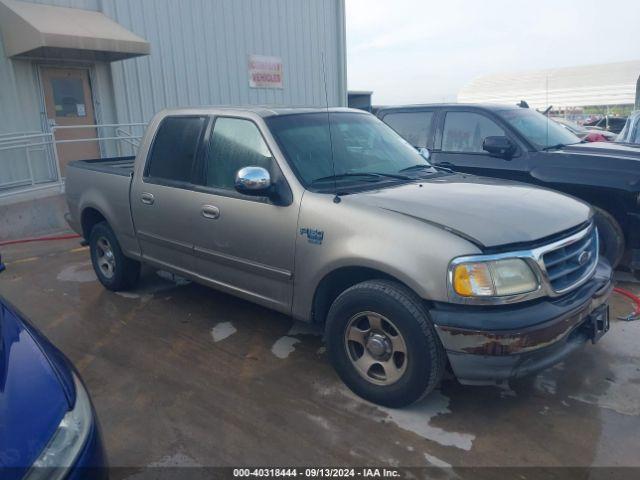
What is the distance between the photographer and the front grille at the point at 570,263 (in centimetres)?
302

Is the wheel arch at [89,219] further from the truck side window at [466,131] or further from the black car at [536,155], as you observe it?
the truck side window at [466,131]

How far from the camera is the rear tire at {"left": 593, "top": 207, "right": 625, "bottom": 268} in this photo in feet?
17.8

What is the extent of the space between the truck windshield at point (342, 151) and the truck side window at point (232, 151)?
0.53 feet

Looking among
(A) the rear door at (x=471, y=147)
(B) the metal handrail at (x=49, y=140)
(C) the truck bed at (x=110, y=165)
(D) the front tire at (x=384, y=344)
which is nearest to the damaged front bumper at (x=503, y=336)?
(D) the front tire at (x=384, y=344)

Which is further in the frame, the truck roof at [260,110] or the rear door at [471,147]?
the rear door at [471,147]

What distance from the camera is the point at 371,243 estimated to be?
3.13 metres

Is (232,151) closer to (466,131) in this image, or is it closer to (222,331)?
(222,331)

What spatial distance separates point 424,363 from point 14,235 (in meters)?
7.28

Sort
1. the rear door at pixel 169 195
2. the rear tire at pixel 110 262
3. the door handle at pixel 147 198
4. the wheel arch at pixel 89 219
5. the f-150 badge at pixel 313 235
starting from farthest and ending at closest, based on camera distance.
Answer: the wheel arch at pixel 89 219 → the rear tire at pixel 110 262 → the door handle at pixel 147 198 → the rear door at pixel 169 195 → the f-150 badge at pixel 313 235

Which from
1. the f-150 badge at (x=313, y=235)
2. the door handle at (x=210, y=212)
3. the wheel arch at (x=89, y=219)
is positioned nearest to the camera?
the f-150 badge at (x=313, y=235)

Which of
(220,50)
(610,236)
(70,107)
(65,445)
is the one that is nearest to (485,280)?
(65,445)

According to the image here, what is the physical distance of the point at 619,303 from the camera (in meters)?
4.94

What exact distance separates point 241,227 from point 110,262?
7.48 feet

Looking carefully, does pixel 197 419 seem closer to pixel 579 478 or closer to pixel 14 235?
pixel 579 478
